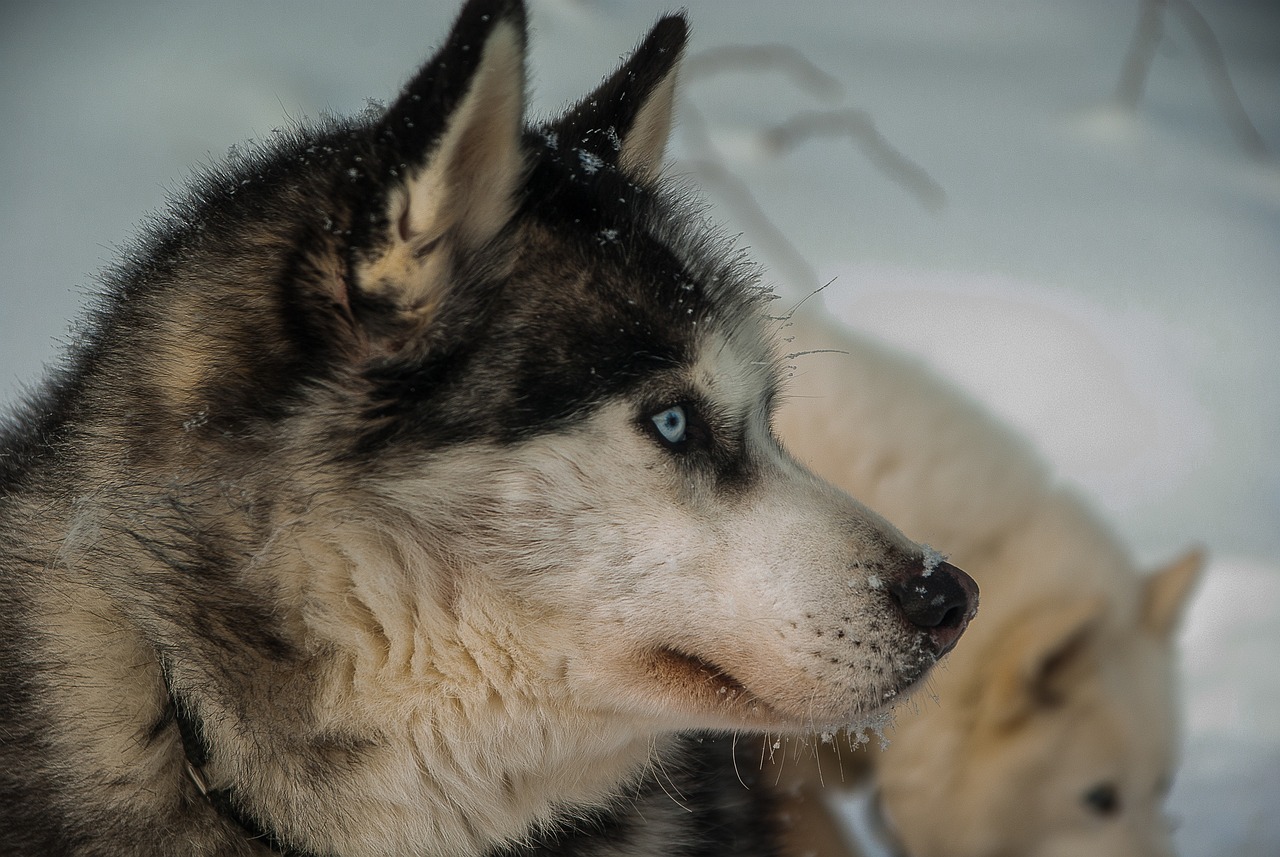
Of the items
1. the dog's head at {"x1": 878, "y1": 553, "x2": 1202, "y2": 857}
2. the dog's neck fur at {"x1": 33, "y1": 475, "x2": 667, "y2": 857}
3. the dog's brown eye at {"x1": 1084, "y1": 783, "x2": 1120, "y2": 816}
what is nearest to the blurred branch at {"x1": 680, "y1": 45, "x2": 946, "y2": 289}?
the dog's head at {"x1": 878, "y1": 553, "x2": 1202, "y2": 857}

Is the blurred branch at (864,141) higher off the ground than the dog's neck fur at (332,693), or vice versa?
the dog's neck fur at (332,693)

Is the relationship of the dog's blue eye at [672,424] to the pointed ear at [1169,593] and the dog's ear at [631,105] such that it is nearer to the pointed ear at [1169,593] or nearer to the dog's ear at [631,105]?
the dog's ear at [631,105]

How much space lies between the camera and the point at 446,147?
123 cm

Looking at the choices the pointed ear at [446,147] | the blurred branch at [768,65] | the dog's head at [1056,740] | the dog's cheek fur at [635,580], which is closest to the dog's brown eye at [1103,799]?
the dog's head at [1056,740]

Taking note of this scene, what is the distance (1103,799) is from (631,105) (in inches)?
91.7

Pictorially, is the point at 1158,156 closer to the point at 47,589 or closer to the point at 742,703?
the point at 742,703

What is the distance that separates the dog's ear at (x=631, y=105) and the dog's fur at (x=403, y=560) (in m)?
0.30

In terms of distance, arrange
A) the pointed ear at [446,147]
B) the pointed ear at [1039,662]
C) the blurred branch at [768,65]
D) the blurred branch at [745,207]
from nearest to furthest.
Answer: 1. the pointed ear at [446,147]
2. the pointed ear at [1039,662]
3. the blurred branch at [745,207]
4. the blurred branch at [768,65]

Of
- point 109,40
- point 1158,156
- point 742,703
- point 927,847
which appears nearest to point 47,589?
point 742,703

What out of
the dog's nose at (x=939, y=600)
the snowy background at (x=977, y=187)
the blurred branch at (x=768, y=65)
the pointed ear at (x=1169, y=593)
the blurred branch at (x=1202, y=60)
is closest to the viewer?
the dog's nose at (x=939, y=600)

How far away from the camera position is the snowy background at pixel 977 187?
13.0 ft

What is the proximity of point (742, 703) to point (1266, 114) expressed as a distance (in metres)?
6.80

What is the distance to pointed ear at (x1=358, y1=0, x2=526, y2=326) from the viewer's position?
1.22 m

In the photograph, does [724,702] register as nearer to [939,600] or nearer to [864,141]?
[939,600]
